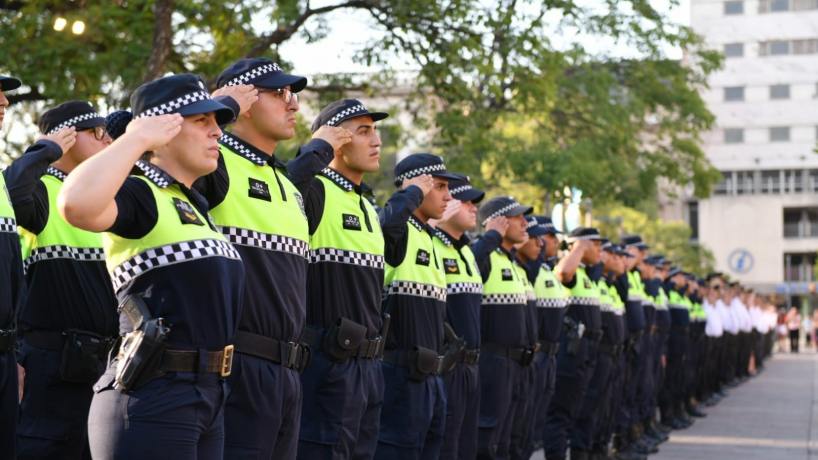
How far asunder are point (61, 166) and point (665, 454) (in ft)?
32.3

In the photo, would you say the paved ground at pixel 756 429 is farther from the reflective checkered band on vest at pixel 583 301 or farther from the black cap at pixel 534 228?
the black cap at pixel 534 228

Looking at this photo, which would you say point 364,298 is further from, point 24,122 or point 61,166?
point 24,122

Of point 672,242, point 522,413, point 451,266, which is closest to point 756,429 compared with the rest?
point 522,413

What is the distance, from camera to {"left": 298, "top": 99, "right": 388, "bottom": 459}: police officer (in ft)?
22.8

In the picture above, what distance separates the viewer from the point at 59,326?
701 cm

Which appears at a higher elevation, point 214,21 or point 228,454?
point 214,21

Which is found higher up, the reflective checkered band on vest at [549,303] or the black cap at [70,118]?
the black cap at [70,118]

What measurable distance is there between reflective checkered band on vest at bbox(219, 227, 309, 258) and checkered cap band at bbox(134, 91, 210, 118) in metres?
0.73

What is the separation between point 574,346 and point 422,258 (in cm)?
493

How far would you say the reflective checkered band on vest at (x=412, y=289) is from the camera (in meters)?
8.20

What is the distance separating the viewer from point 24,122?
63.7 ft

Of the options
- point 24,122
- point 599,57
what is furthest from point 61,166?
point 599,57

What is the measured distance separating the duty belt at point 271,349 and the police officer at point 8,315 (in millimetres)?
1068

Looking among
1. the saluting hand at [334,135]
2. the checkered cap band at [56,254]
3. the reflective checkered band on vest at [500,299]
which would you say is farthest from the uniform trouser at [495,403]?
the checkered cap band at [56,254]
